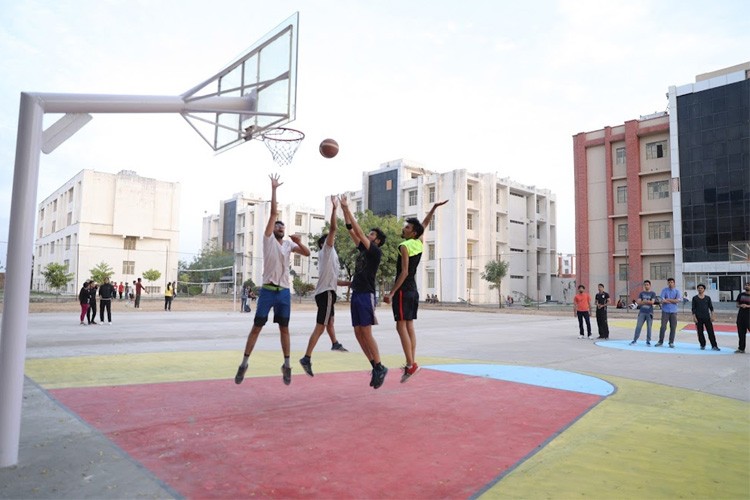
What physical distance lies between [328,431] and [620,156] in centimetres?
5127

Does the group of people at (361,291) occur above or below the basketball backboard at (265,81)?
below

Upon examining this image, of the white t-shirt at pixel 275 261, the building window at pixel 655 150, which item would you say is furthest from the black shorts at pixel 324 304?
the building window at pixel 655 150

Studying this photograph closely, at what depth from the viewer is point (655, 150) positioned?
47.1 meters

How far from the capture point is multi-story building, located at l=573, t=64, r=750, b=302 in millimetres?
40688

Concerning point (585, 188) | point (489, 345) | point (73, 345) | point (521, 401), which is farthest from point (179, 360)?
point (585, 188)

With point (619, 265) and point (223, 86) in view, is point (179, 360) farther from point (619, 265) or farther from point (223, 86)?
point (619, 265)

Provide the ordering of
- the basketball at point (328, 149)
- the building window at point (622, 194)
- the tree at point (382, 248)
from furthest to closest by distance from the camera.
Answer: the building window at point (622, 194)
the tree at point (382, 248)
the basketball at point (328, 149)

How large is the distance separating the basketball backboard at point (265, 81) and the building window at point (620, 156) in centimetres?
4876

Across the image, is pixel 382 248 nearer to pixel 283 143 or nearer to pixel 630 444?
pixel 283 143

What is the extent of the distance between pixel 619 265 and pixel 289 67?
4823cm

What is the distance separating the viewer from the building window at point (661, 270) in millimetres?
45125

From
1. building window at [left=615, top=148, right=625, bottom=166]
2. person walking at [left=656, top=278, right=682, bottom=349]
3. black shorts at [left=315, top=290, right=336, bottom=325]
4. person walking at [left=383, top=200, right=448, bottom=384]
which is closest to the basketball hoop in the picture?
black shorts at [left=315, top=290, right=336, bottom=325]

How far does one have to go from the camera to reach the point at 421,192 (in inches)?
2418

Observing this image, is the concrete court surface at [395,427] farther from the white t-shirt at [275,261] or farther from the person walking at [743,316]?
the person walking at [743,316]
